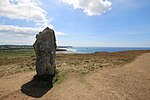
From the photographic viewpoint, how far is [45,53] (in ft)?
60.1

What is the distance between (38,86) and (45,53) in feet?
11.0

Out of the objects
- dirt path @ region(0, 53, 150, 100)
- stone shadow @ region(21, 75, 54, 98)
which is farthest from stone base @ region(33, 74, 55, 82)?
dirt path @ region(0, 53, 150, 100)

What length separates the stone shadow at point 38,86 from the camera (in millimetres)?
15055

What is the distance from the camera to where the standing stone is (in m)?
18.0

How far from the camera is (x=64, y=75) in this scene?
60.1 feet

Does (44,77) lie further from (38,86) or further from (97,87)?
(97,87)

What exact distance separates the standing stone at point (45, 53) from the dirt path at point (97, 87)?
1891 millimetres

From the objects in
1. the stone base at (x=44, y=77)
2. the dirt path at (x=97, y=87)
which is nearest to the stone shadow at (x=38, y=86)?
the stone base at (x=44, y=77)

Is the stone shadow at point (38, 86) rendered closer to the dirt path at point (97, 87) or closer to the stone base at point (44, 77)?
the stone base at point (44, 77)

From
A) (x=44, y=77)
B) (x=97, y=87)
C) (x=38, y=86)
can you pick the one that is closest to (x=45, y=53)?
(x=44, y=77)

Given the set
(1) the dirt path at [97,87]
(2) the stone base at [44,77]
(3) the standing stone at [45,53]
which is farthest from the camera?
(3) the standing stone at [45,53]

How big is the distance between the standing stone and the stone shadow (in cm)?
52

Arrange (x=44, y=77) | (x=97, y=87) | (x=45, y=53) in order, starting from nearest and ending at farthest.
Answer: (x=97, y=87) → (x=44, y=77) → (x=45, y=53)

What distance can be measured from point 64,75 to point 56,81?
1.48 m
